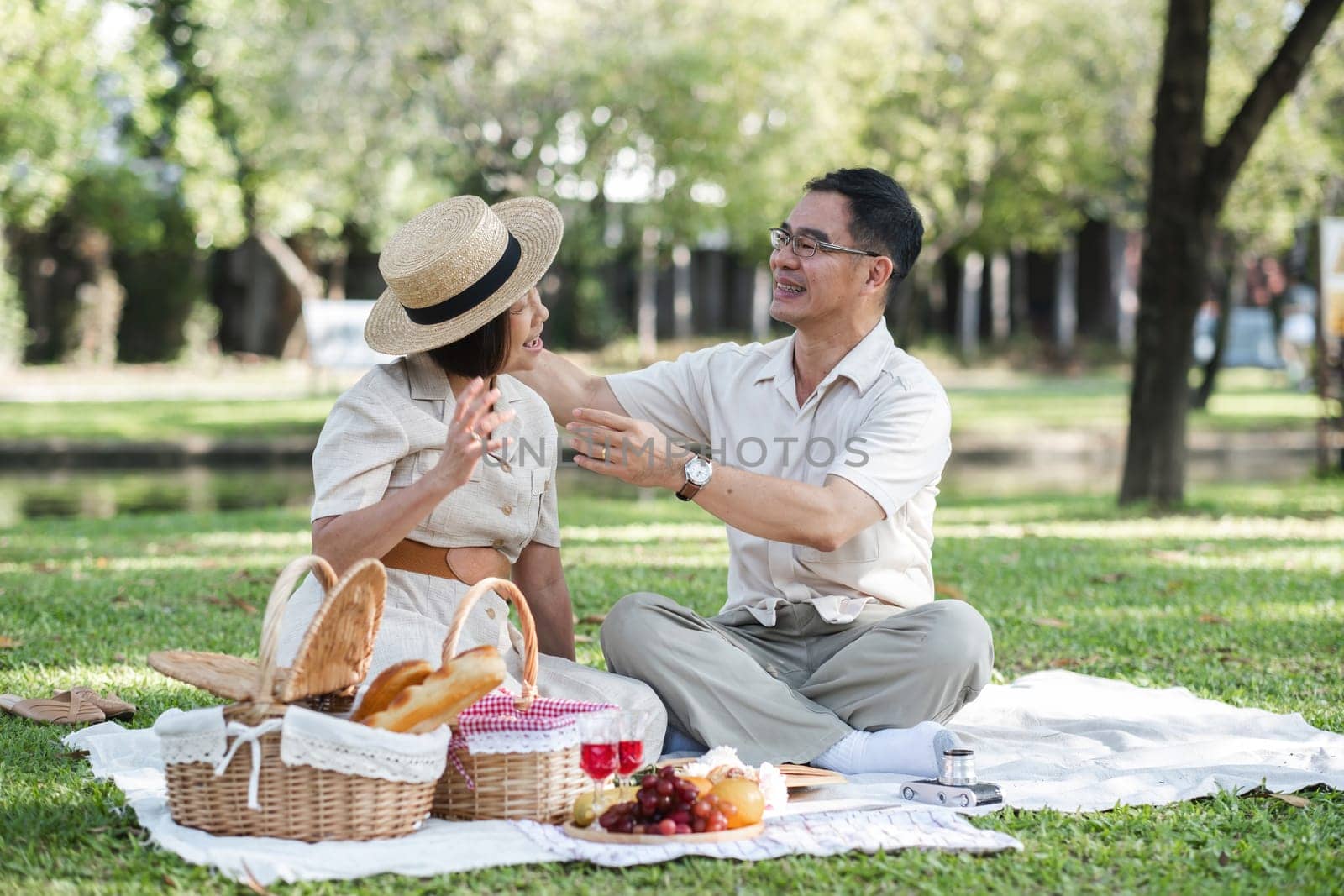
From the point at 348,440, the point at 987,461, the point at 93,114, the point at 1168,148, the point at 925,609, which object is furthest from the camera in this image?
the point at 93,114

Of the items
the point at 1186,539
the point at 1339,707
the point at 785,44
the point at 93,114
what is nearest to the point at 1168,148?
the point at 1186,539

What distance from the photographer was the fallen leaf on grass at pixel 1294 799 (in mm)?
3771

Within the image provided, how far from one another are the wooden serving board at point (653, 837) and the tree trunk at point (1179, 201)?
795 cm

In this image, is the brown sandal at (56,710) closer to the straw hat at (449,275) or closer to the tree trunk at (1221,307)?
the straw hat at (449,275)

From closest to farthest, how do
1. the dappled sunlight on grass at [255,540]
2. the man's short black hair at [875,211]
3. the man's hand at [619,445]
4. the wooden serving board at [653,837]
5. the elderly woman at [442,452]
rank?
1. the wooden serving board at [653,837]
2. the elderly woman at [442,452]
3. the man's hand at [619,445]
4. the man's short black hair at [875,211]
5. the dappled sunlight on grass at [255,540]

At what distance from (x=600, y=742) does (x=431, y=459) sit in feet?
3.18

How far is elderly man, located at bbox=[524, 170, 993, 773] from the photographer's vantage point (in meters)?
4.04

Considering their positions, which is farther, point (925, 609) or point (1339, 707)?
point (1339, 707)

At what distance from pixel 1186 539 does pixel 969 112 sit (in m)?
18.1

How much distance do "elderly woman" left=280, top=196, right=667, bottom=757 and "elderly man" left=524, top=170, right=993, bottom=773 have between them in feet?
0.85

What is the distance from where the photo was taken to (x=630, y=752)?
3.35 meters

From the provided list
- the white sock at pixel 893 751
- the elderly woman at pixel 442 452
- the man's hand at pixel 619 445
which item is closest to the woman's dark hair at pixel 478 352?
the elderly woman at pixel 442 452

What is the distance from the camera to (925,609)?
4238mm

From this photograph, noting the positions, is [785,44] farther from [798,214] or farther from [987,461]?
[798,214]
